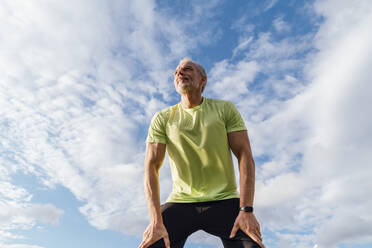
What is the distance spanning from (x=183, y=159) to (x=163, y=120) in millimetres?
718

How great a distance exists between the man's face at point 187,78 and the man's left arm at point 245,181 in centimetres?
102

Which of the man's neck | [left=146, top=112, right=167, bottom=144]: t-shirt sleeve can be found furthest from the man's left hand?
the man's neck

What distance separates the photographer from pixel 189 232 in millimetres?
4359

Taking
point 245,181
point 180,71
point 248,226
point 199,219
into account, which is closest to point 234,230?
point 248,226

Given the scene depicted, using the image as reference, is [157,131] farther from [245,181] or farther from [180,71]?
[245,181]

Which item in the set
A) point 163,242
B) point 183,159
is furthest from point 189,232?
point 183,159

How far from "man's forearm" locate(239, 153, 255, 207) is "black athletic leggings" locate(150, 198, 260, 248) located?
7.9 inches

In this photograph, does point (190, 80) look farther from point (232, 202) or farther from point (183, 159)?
point (232, 202)

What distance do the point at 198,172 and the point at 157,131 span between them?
907 millimetres

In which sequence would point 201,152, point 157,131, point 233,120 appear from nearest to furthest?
point 201,152 → point 233,120 → point 157,131

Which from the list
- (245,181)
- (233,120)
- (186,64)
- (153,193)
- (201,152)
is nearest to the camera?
(245,181)

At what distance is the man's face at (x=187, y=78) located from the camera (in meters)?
4.93

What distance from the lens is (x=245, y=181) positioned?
14.0 feet

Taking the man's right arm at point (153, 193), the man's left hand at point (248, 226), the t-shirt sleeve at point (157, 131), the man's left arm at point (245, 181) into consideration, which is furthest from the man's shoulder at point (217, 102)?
the man's left hand at point (248, 226)
